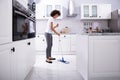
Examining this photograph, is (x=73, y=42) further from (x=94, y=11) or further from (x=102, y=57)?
(x=102, y=57)

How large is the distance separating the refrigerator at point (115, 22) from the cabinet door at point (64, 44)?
166cm

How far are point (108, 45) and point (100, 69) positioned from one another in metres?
0.39

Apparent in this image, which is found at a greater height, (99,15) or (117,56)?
(99,15)

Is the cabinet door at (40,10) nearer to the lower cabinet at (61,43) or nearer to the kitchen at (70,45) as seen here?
the kitchen at (70,45)

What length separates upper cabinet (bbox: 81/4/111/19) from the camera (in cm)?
602

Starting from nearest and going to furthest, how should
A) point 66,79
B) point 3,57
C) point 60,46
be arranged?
point 3,57 < point 66,79 < point 60,46

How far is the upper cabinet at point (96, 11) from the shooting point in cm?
602

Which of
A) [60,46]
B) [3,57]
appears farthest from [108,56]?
[60,46]

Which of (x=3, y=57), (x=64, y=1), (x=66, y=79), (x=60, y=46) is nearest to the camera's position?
(x=3, y=57)

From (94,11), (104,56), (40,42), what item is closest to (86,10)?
(94,11)

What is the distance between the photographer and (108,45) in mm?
2551

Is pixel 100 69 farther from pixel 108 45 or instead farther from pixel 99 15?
pixel 99 15

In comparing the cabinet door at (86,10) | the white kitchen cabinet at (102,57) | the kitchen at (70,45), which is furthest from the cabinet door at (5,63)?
the cabinet door at (86,10)

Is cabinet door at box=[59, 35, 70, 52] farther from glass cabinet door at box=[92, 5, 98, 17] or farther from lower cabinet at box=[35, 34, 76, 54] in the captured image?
glass cabinet door at box=[92, 5, 98, 17]
